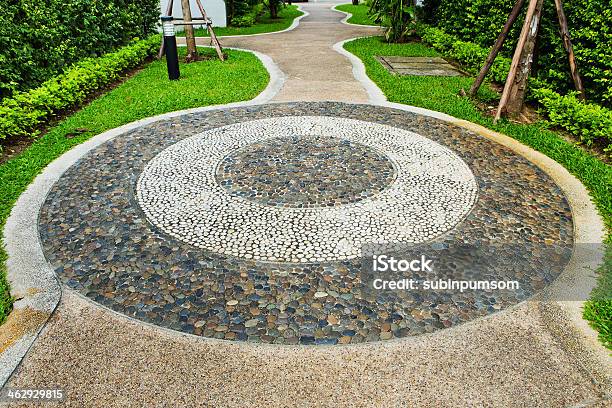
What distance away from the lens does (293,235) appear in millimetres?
Answer: 4930

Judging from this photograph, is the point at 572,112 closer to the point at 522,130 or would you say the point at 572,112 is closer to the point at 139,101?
the point at 522,130

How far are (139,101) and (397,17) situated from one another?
10.2 metres

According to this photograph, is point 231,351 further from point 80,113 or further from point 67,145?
point 80,113

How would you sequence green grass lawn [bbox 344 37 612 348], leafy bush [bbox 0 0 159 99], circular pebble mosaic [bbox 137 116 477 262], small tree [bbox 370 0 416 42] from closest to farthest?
green grass lawn [bbox 344 37 612 348]
circular pebble mosaic [bbox 137 116 477 262]
leafy bush [bbox 0 0 159 99]
small tree [bbox 370 0 416 42]

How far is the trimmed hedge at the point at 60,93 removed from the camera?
763 centimetres

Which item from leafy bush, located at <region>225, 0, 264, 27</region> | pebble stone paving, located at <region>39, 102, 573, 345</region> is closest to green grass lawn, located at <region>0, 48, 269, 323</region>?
pebble stone paving, located at <region>39, 102, 573, 345</region>

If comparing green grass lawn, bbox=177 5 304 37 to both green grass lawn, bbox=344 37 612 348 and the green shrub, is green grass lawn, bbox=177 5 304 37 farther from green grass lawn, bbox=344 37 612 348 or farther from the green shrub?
the green shrub

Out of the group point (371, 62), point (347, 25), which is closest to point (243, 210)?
point (371, 62)

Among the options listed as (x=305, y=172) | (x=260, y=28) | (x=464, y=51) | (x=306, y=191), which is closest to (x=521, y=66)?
(x=464, y=51)

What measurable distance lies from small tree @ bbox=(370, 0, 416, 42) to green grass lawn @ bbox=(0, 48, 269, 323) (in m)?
5.33

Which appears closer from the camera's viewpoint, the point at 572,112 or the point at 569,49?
the point at 572,112

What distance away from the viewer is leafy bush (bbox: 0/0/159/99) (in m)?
8.17

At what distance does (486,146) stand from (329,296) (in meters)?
4.58

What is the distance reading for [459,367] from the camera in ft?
10.7
